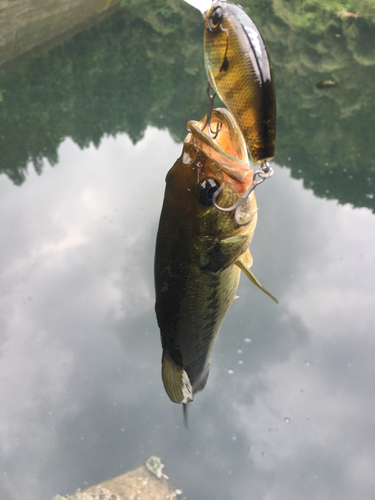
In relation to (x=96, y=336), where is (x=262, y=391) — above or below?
below

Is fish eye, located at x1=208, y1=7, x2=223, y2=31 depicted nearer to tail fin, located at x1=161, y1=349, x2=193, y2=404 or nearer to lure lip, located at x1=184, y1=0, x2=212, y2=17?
lure lip, located at x1=184, y1=0, x2=212, y2=17

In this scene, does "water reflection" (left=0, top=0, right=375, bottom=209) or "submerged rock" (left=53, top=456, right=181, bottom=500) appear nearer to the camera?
"submerged rock" (left=53, top=456, right=181, bottom=500)

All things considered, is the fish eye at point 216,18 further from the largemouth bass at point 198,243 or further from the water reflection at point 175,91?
the water reflection at point 175,91

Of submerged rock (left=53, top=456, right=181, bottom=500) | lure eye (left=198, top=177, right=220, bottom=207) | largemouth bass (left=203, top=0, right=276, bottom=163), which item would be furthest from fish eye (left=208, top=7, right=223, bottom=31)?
submerged rock (left=53, top=456, right=181, bottom=500)

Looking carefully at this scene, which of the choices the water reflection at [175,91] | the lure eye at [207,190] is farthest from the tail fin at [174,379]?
the water reflection at [175,91]

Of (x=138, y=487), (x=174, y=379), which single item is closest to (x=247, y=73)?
A: (x=174, y=379)

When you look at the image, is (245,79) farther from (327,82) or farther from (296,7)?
(296,7)

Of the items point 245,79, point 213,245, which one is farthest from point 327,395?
point 245,79
